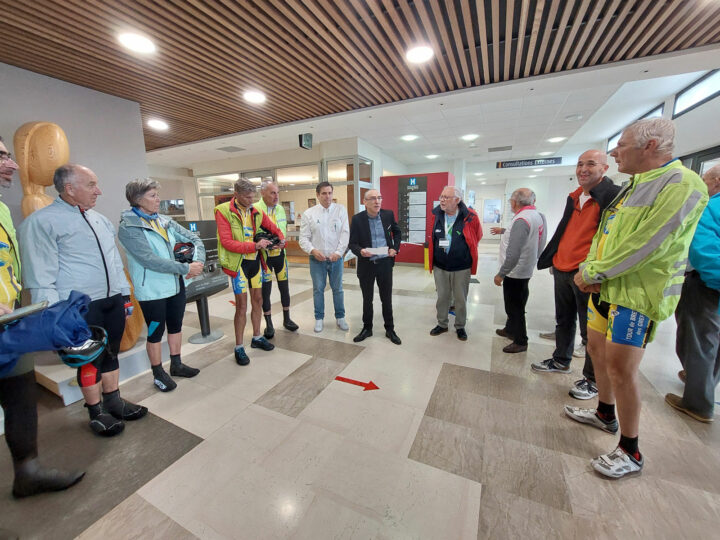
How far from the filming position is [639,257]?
4.34 feet

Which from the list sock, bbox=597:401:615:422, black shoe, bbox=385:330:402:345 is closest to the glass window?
sock, bbox=597:401:615:422

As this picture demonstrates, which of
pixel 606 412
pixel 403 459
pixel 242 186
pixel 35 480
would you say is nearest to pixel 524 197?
pixel 606 412

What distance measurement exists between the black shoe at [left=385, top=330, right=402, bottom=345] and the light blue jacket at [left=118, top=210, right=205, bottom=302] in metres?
2.03

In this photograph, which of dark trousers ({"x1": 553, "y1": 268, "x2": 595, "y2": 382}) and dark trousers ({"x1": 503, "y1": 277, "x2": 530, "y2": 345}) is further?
dark trousers ({"x1": 503, "y1": 277, "x2": 530, "y2": 345})

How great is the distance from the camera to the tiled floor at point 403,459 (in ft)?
4.22

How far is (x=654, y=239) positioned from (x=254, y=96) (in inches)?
165

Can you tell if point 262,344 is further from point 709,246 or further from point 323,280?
point 709,246

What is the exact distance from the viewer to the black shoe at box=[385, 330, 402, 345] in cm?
308

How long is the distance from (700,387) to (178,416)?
138 inches

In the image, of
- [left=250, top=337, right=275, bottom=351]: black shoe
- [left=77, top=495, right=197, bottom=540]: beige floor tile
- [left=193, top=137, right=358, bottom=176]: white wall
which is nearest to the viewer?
[left=77, top=495, right=197, bottom=540]: beige floor tile

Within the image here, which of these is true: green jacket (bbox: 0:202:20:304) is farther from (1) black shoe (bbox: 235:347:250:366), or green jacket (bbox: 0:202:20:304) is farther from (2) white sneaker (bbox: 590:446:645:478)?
(2) white sneaker (bbox: 590:446:645:478)

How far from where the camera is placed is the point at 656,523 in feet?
4.16

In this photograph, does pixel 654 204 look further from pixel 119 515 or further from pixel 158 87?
pixel 158 87

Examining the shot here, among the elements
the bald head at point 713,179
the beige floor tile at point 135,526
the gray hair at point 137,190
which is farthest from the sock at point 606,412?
the gray hair at point 137,190
